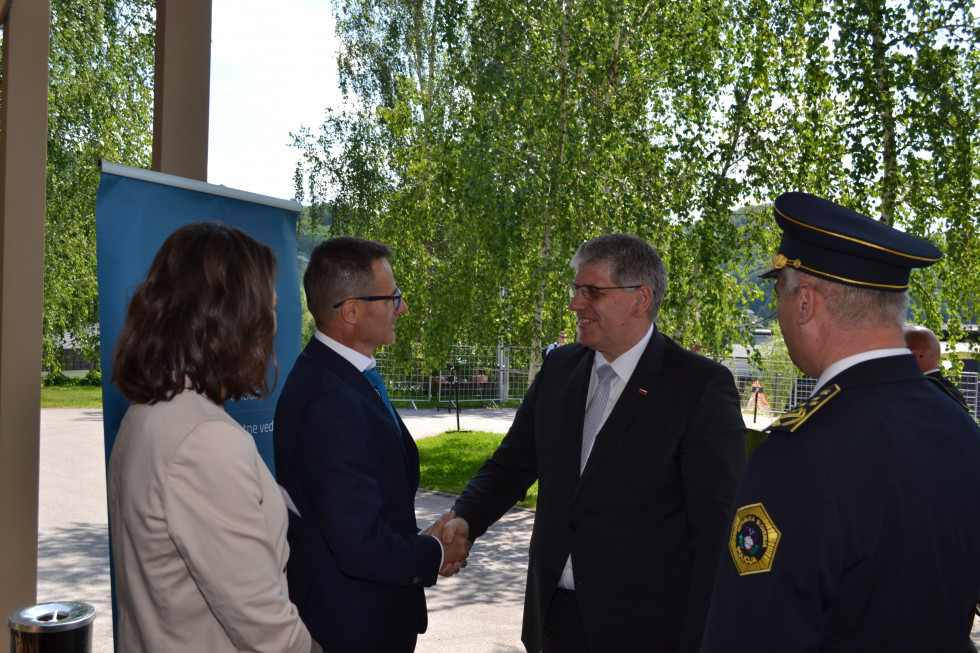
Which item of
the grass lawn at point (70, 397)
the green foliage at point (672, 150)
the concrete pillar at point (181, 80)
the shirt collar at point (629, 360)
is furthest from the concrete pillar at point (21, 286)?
the grass lawn at point (70, 397)

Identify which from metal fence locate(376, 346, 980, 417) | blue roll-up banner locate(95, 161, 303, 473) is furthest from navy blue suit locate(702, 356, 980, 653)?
metal fence locate(376, 346, 980, 417)

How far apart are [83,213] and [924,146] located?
1178 cm

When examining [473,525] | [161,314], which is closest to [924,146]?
[473,525]

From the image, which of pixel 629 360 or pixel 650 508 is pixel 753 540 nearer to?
pixel 650 508

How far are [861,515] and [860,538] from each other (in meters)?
0.04

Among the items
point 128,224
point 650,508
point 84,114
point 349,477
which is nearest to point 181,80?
point 128,224

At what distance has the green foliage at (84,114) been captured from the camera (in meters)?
11.0

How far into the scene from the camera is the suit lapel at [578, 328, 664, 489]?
8.12 ft

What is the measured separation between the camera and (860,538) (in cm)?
130

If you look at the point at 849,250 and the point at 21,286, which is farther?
the point at 21,286

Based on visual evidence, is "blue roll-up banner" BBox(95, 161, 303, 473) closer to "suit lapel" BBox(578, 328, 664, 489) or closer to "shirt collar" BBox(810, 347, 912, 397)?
"suit lapel" BBox(578, 328, 664, 489)

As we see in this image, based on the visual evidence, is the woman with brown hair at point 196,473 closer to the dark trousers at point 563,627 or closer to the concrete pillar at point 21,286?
the dark trousers at point 563,627

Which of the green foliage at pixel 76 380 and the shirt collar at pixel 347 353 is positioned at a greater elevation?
the shirt collar at pixel 347 353

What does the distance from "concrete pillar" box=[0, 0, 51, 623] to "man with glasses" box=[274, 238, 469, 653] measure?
60.0 inches
